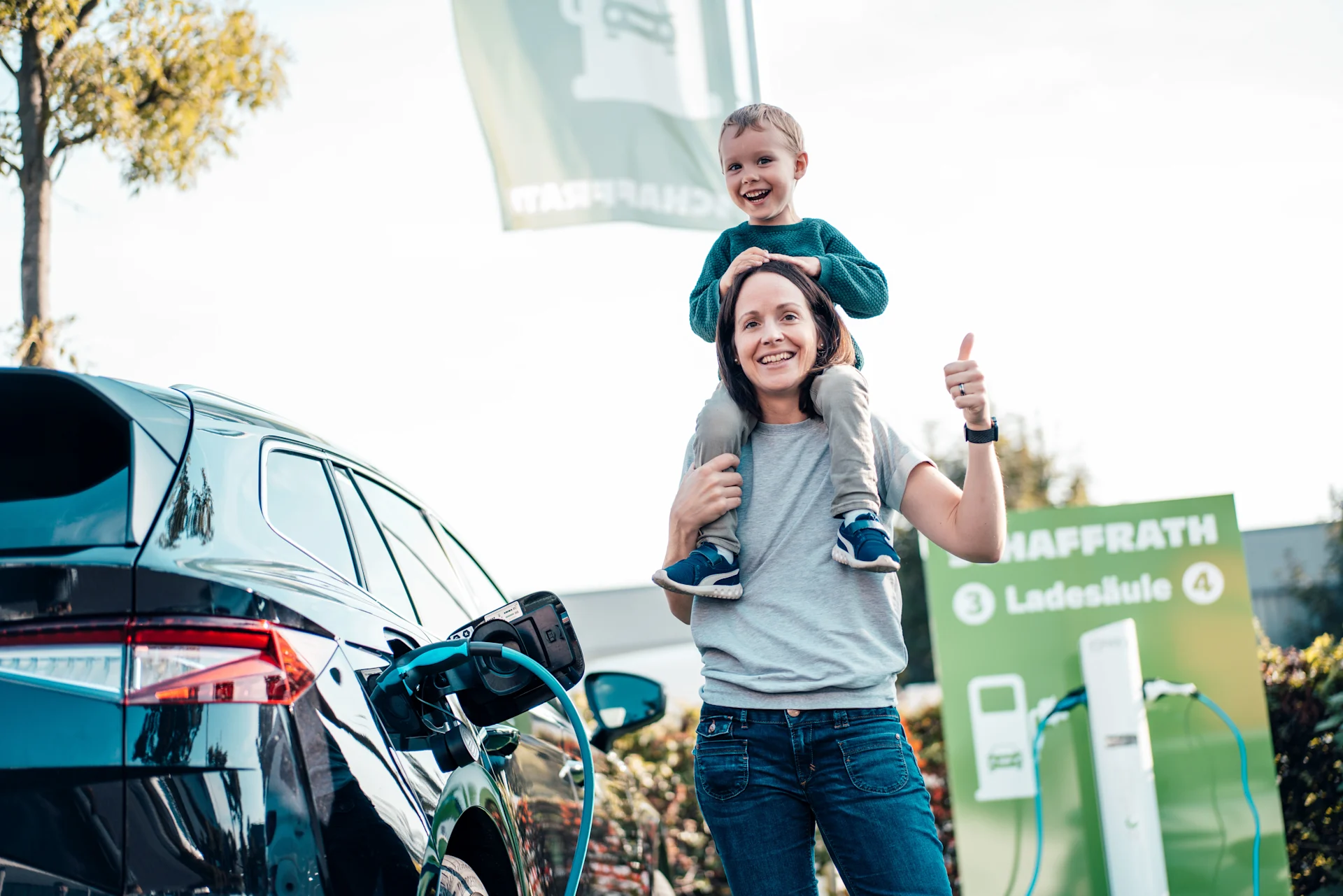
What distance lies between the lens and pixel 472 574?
137 inches

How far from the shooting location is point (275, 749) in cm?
167

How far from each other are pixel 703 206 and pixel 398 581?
149 inches

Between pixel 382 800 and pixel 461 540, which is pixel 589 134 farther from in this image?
pixel 382 800

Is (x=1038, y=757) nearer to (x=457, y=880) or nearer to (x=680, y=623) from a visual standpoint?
(x=457, y=880)

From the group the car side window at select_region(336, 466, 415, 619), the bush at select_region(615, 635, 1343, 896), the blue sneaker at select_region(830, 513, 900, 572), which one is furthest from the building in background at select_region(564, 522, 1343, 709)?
the blue sneaker at select_region(830, 513, 900, 572)

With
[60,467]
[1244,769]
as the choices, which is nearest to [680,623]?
[1244,769]

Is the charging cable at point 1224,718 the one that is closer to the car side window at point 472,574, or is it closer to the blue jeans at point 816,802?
the car side window at point 472,574

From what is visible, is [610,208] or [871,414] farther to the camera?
[610,208]

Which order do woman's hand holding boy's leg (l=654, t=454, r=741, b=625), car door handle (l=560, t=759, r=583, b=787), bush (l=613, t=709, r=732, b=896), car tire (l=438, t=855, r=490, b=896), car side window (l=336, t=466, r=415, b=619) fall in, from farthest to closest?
bush (l=613, t=709, r=732, b=896), car door handle (l=560, t=759, r=583, b=787), car side window (l=336, t=466, r=415, b=619), woman's hand holding boy's leg (l=654, t=454, r=741, b=625), car tire (l=438, t=855, r=490, b=896)

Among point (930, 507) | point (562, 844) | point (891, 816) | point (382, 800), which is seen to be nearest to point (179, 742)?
point (382, 800)

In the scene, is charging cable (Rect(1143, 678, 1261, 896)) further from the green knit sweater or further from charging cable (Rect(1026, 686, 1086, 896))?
the green knit sweater

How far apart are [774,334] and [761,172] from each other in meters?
0.55

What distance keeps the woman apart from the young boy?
0.05 m

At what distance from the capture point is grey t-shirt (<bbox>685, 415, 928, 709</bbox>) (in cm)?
221
